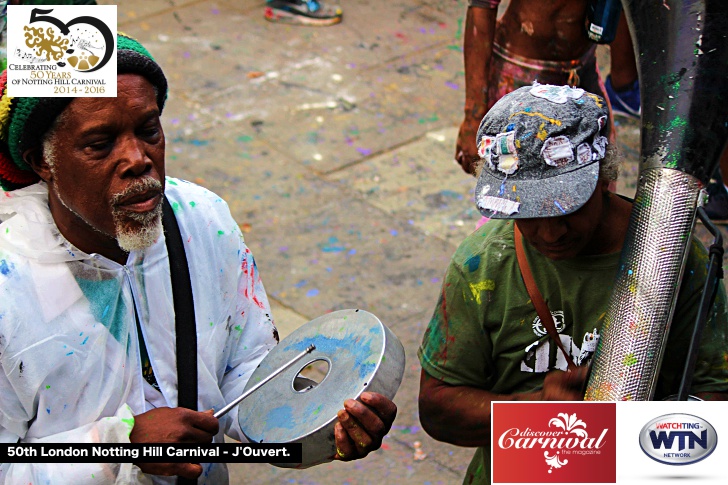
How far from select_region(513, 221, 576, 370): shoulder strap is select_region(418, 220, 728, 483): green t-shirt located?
15 millimetres

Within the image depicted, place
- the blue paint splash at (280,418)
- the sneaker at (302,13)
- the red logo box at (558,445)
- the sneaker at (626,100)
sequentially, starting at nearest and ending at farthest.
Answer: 1. the red logo box at (558,445)
2. the blue paint splash at (280,418)
3. the sneaker at (626,100)
4. the sneaker at (302,13)

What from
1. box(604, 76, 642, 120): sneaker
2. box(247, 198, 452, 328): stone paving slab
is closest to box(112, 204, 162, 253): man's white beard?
box(247, 198, 452, 328): stone paving slab

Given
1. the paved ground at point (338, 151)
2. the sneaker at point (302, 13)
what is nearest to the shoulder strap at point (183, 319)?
the paved ground at point (338, 151)

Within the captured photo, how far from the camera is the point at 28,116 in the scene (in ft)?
6.79

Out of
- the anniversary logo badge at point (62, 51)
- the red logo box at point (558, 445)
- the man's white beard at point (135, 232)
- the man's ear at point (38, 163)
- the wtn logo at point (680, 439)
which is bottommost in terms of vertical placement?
the red logo box at point (558, 445)

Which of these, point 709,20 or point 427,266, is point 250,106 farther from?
point 709,20

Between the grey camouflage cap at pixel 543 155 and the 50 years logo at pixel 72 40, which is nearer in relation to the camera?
the grey camouflage cap at pixel 543 155

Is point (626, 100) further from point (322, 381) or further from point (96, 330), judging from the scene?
point (96, 330)

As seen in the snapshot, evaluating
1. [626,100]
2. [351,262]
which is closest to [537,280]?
[351,262]

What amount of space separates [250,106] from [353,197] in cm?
112

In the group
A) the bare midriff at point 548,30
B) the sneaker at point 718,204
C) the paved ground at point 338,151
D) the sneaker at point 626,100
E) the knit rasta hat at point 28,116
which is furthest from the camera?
the sneaker at point 626,100

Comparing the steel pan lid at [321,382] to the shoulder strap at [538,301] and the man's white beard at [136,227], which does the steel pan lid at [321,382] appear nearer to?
the shoulder strap at [538,301]

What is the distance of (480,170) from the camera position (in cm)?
222

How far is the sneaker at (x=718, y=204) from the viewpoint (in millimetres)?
4879
